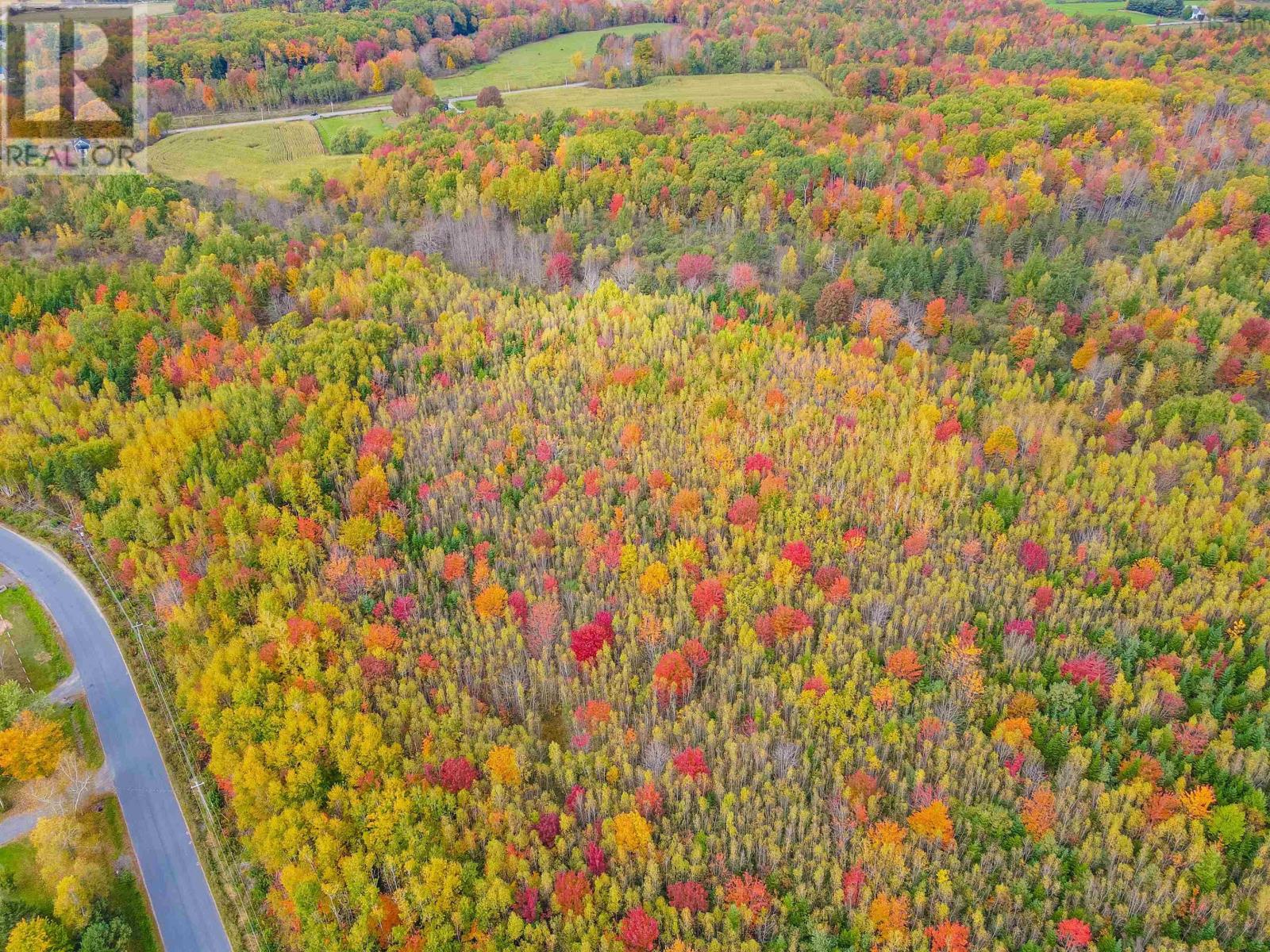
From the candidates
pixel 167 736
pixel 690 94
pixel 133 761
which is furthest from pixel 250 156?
pixel 133 761

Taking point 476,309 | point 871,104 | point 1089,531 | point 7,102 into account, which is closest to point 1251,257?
point 1089,531

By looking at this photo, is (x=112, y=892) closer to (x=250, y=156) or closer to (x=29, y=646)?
(x=29, y=646)

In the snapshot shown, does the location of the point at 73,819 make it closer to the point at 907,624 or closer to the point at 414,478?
the point at 414,478

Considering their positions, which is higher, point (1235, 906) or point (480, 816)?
point (1235, 906)

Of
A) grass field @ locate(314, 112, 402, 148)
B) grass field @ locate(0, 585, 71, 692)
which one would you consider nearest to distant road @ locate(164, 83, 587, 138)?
grass field @ locate(314, 112, 402, 148)

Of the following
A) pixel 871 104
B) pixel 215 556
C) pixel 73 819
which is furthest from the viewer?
pixel 871 104

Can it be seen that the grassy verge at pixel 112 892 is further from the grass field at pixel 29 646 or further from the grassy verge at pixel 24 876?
the grass field at pixel 29 646

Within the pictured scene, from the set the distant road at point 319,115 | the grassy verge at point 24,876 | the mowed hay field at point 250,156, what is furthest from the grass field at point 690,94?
the grassy verge at point 24,876

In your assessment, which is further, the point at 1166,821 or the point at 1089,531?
the point at 1089,531
